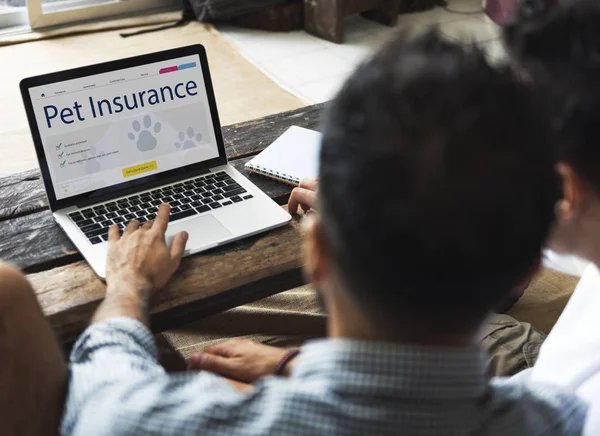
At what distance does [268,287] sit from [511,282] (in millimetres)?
608

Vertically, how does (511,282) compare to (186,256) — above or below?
above

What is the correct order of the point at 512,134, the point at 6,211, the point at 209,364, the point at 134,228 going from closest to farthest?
the point at 512,134 → the point at 209,364 → the point at 134,228 → the point at 6,211

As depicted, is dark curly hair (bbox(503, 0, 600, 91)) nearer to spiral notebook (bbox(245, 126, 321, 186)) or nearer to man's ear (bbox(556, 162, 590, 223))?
man's ear (bbox(556, 162, 590, 223))

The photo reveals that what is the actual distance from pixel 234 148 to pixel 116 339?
28.4 inches

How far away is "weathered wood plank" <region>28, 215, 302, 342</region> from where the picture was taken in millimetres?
1077

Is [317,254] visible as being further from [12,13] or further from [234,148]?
[12,13]

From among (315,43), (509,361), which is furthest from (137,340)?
(315,43)

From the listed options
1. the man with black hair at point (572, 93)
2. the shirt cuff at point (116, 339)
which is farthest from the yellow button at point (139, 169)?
the man with black hair at point (572, 93)

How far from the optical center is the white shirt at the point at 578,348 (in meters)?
0.98

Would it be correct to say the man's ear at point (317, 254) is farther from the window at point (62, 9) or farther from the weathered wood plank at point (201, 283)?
the window at point (62, 9)

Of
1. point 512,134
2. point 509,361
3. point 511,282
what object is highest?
point 512,134

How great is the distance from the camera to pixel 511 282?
0.63 meters

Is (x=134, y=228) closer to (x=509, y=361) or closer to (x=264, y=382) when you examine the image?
(x=264, y=382)

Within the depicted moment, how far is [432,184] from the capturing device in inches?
22.1
